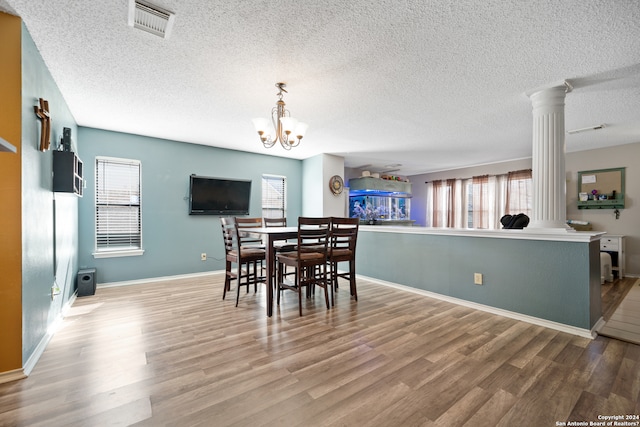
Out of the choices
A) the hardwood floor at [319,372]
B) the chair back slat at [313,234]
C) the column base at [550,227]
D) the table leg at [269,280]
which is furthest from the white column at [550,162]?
the table leg at [269,280]

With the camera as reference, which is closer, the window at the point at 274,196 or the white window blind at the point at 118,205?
the white window blind at the point at 118,205

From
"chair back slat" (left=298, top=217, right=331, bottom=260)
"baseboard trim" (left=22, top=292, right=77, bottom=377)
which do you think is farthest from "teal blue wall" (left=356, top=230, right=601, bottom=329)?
"baseboard trim" (left=22, top=292, right=77, bottom=377)

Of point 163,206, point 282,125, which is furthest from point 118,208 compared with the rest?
point 282,125

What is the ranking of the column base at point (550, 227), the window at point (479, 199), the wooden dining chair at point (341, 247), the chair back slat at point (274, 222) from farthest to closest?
the window at point (479, 199), the chair back slat at point (274, 222), the wooden dining chair at point (341, 247), the column base at point (550, 227)

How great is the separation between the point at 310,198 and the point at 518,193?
4887 millimetres

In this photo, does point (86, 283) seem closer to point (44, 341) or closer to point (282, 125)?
point (44, 341)

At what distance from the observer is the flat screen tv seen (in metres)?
4.93

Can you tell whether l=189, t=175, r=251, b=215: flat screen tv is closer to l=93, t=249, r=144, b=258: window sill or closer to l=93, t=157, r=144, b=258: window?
l=93, t=157, r=144, b=258: window

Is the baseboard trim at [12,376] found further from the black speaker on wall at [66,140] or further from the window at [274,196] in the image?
the window at [274,196]

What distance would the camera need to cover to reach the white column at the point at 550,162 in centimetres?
276

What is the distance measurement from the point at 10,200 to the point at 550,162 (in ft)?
15.0

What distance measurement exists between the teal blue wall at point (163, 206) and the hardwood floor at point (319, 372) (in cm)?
144

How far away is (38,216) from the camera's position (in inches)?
87.0

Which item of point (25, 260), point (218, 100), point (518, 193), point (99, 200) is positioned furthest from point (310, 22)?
point (518, 193)
